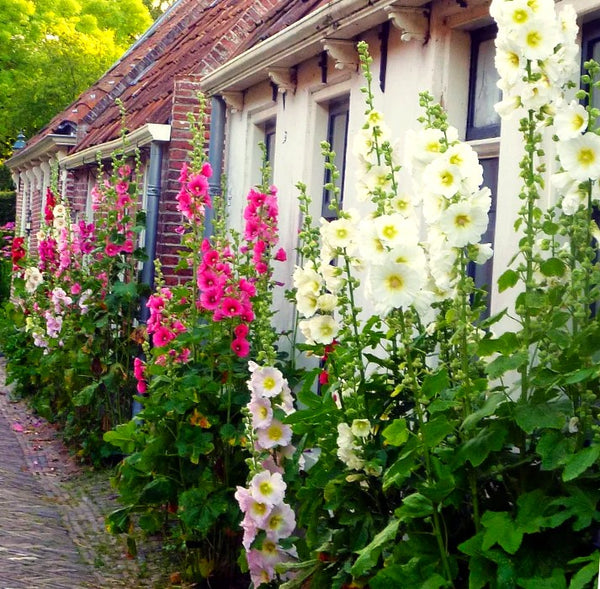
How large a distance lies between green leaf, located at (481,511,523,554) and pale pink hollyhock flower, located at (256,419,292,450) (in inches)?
96.6

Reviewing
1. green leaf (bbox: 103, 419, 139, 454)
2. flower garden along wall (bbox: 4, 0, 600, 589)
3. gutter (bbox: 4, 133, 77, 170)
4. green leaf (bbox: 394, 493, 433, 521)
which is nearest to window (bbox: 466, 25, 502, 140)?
flower garden along wall (bbox: 4, 0, 600, 589)

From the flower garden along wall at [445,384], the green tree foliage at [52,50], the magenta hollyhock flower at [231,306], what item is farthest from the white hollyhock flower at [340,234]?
the green tree foliage at [52,50]

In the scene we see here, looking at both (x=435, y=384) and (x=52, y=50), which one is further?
(x=52, y=50)

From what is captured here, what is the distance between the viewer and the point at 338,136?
7.50 metres

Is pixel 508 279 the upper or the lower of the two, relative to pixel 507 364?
upper

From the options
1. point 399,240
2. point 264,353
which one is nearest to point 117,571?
point 264,353

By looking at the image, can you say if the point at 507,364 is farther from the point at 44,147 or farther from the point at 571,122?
the point at 44,147

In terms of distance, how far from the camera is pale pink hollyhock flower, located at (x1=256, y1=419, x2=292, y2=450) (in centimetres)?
573

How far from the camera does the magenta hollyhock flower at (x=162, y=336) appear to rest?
7164 mm

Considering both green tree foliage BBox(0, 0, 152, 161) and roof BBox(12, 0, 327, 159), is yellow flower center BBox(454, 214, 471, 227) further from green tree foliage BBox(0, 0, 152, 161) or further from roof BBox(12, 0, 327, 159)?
green tree foliage BBox(0, 0, 152, 161)

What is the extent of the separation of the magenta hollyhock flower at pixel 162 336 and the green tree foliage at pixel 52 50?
21378mm

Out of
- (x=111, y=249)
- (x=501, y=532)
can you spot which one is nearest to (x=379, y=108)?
(x=501, y=532)

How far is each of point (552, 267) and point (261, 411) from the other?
8.41 ft

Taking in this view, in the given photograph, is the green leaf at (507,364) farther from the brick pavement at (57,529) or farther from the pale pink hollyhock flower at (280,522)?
the brick pavement at (57,529)
